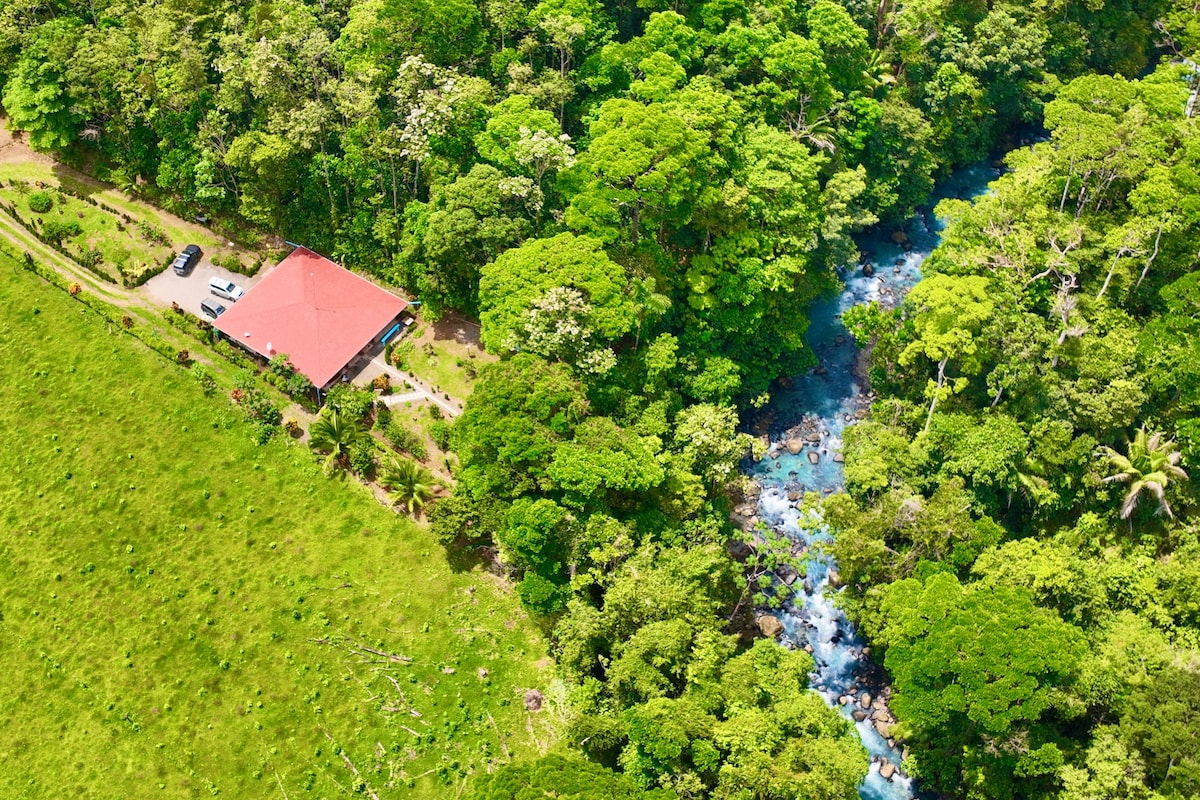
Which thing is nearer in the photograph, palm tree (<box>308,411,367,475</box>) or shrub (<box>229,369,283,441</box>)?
palm tree (<box>308,411,367,475</box>)

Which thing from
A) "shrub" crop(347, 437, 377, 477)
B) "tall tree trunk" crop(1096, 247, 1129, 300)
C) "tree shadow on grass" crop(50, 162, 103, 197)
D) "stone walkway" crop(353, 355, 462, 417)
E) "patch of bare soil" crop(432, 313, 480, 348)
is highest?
"tall tree trunk" crop(1096, 247, 1129, 300)

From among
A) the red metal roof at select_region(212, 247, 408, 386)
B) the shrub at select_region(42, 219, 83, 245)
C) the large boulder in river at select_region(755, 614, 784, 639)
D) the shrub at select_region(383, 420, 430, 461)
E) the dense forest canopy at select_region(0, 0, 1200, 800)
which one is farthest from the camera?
the shrub at select_region(42, 219, 83, 245)

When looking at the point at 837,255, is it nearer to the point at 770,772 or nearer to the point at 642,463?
the point at 642,463

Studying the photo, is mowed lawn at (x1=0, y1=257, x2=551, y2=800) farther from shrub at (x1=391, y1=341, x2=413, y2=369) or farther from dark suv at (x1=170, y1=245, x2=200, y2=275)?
shrub at (x1=391, y1=341, x2=413, y2=369)

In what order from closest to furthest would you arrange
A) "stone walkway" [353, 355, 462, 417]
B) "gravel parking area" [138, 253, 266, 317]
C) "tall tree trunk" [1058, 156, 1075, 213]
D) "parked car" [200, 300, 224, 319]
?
1. "stone walkway" [353, 355, 462, 417]
2. "tall tree trunk" [1058, 156, 1075, 213]
3. "parked car" [200, 300, 224, 319]
4. "gravel parking area" [138, 253, 266, 317]

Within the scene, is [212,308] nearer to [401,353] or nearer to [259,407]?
[259,407]

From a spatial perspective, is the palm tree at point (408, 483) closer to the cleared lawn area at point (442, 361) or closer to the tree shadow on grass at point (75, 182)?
the cleared lawn area at point (442, 361)

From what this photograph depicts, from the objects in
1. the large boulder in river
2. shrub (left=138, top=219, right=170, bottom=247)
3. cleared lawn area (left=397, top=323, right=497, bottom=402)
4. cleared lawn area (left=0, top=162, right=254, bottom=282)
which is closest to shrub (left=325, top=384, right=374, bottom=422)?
cleared lawn area (left=397, top=323, right=497, bottom=402)
